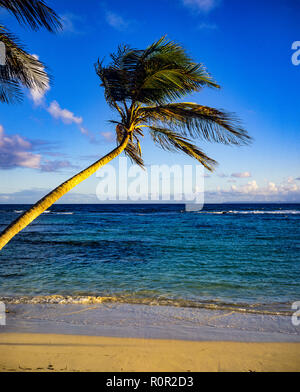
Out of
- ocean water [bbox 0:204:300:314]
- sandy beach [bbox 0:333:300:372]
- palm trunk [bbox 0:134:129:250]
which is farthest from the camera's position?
ocean water [bbox 0:204:300:314]

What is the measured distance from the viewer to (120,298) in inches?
288

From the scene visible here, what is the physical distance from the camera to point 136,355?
4066 mm

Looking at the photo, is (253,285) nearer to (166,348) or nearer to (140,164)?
(166,348)

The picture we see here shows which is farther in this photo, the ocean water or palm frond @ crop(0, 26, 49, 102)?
the ocean water

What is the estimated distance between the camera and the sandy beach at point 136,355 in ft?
12.3

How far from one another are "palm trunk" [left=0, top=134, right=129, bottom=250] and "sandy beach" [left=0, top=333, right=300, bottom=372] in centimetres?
194

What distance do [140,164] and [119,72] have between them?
5.52ft

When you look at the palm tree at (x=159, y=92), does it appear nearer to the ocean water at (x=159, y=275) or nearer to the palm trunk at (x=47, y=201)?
the palm trunk at (x=47, y=201)

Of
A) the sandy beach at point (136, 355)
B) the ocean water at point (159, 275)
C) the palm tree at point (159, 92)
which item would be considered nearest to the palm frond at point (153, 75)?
the palm tree at point (159, 92)

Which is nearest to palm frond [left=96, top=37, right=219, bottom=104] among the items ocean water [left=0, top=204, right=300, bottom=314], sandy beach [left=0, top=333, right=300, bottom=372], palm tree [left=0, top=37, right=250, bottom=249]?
palm tree [left=0, top=37, right=250, bottom=249]

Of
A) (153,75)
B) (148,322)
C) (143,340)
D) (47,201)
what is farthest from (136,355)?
(153,75)

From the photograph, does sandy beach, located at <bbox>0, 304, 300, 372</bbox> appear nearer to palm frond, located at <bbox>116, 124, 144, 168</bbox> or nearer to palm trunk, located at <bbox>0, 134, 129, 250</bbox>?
palm trunk, located at <bbox>0, 134, 129, 250</bbox>

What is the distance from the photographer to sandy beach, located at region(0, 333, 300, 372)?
12.3ft

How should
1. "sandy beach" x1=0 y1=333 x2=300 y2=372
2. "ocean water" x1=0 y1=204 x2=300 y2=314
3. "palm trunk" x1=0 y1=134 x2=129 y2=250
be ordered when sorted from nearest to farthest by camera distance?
"palm trunk" x1=0 y1=134 x2=129 y2=250 < "sandy beach" x1=0 y1=333 x2=300 y2=372 < "ocean water" x1=0 y1=204 x2=300 y2=314
